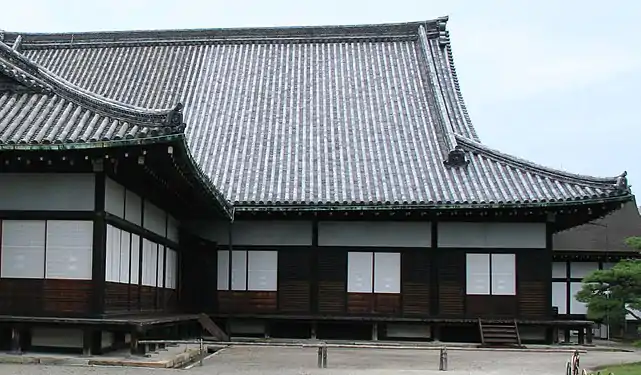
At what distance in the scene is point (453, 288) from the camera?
72.2ft

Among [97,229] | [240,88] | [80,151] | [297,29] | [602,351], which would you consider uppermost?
[297,29]

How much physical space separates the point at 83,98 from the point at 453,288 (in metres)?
11.4

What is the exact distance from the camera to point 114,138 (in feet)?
43.9

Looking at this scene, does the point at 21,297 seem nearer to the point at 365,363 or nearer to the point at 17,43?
the point at 365,363

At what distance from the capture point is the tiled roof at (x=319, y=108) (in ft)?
72.8

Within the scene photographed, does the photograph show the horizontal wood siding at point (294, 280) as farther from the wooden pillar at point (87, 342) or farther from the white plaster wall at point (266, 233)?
the wooden pillar at point (87, 342)

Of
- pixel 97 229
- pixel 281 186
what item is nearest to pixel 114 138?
pixel 97 229

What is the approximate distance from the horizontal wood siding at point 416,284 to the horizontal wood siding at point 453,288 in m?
0.36

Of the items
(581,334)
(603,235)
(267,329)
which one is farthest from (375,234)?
(603,235)

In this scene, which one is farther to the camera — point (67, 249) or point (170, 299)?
point (170, 299)

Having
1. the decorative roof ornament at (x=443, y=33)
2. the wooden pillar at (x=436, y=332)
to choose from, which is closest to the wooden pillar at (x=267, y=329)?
the wooden pillar at (x=436, y=332)

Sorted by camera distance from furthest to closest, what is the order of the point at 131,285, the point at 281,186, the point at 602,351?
the point at 281,186 → the point at 602,351 → the point at 131,285

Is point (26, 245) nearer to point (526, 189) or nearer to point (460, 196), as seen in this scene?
point (460, 196)

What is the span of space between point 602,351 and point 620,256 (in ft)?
30.7
